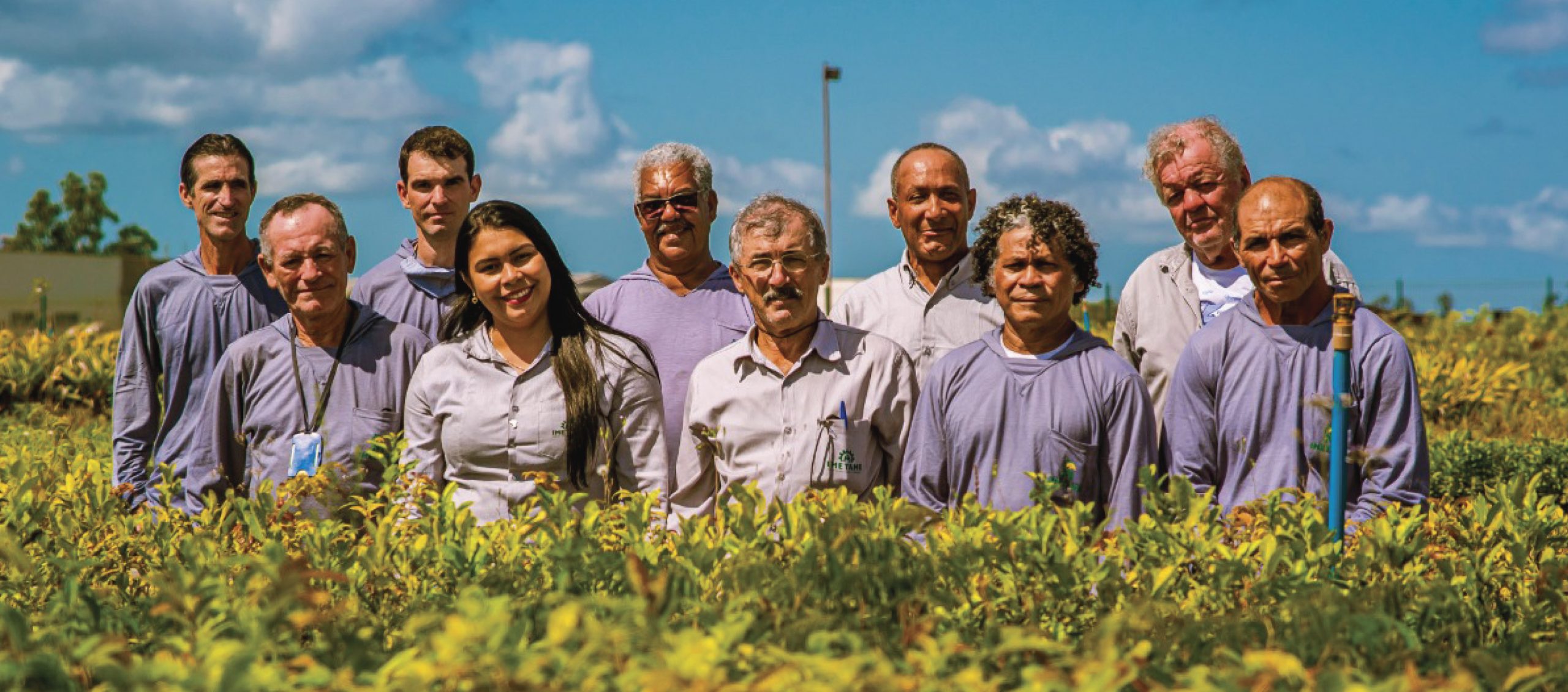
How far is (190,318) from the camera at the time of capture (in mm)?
5730

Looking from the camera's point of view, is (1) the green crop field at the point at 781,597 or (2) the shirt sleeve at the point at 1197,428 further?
(2) the shirt sleeve at the point at 1197,428

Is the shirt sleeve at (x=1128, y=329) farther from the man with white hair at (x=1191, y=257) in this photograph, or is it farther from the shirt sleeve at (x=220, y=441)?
the shirt sleeve at (x=220, y=441)

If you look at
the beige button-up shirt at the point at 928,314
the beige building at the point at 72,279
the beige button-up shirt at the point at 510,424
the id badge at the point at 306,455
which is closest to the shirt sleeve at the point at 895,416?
the beige button-up shirt at the point at 928,314

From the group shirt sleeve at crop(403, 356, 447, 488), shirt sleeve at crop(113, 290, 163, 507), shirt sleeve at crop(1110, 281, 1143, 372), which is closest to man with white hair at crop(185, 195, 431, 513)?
shirt sleeve at crop(403, 356, 447, 488)

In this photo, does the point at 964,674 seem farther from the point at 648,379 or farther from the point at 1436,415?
the point at 1436,415

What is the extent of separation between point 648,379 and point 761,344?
0.41 meters

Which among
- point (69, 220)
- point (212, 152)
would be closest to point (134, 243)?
point (69, 220)

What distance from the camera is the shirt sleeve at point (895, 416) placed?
4.74m

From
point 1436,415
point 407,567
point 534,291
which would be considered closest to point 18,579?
point 407,567

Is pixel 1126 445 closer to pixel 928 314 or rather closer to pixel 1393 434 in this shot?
pixel 1393 434

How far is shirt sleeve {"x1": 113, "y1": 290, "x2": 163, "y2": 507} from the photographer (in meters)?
5.79

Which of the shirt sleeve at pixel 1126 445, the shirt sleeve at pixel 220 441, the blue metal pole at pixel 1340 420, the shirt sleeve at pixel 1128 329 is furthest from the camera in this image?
the shirt sleeve at pixel 1128 329

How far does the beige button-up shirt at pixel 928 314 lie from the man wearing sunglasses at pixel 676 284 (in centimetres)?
53

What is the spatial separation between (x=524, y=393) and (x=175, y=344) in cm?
192
